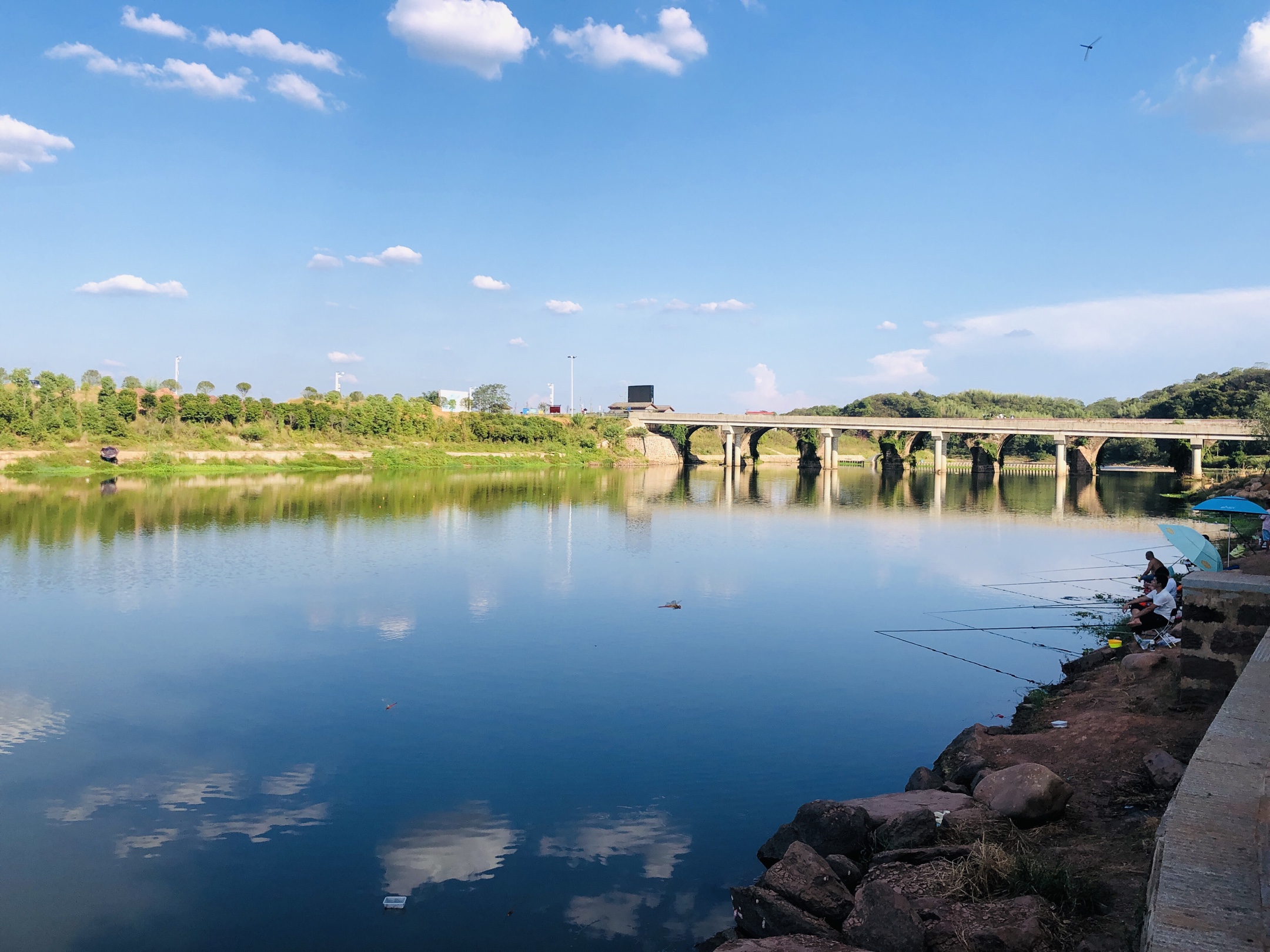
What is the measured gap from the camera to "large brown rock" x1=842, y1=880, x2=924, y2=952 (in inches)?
224

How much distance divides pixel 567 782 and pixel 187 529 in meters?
27.1

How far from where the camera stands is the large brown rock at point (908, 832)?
7.29 m

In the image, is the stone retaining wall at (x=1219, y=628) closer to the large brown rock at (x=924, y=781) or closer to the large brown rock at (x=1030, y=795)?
the large brown rock at (x=1030, y=795)

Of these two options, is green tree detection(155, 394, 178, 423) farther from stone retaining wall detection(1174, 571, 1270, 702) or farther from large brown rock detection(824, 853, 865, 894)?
stone retaining wall detection(1174, 571, 1270, 702)

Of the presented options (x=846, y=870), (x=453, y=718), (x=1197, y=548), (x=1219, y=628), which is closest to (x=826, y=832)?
(x=846, y=870)

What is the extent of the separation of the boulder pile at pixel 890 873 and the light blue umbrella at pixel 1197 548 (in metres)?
7.53

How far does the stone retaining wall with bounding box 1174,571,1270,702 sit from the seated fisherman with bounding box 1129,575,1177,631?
3774 mm

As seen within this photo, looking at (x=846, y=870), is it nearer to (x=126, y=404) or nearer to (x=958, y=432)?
(x=126, y=404)

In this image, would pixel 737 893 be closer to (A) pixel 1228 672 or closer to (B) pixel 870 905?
(B) pixel 870 905

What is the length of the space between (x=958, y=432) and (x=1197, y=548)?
240 feet

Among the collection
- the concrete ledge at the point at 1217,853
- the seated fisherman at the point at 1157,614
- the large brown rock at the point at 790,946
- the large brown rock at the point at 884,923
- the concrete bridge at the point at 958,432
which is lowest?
the large brown rock at the point at 790,946

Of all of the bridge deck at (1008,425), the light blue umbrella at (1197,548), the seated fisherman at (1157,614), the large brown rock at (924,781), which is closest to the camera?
the large brown rock at (924,781)

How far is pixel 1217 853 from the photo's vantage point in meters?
4.84

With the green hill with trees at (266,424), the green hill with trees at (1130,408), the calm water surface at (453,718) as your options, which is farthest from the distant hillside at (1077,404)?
the calm water surface at (453,718)
